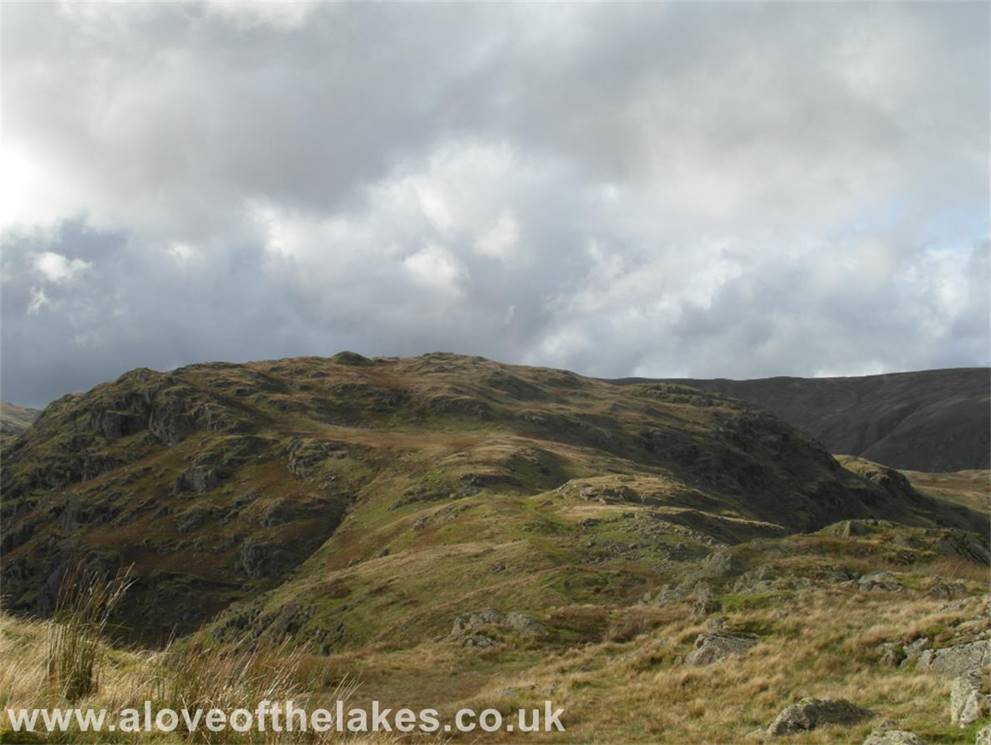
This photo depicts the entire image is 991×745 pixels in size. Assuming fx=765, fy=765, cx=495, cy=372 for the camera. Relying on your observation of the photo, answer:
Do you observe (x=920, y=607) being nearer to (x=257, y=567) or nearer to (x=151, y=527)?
(x=257, y=567)

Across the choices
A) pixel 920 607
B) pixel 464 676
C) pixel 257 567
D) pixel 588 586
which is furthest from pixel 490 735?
pixel 257 567

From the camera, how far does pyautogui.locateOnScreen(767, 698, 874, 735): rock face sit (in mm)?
16406

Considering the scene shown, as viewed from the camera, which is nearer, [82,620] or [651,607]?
[82,620]

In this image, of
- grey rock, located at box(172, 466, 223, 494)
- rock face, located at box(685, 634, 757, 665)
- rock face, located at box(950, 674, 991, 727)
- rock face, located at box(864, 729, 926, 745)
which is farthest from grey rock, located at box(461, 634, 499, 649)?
grey rock, located at box(172, 466, 223, 494)

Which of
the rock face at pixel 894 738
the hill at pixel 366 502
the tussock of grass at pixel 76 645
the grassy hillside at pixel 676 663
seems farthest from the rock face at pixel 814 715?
the hill at pixel 366 502

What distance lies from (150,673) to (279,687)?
5.59 feet

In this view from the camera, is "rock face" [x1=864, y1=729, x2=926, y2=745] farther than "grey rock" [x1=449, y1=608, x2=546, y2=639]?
No

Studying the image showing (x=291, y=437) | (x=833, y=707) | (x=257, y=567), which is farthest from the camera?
(x=291, y=437)

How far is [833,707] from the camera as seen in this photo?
16844mm

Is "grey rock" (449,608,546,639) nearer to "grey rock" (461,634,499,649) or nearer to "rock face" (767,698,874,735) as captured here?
"grey rock" (461,634,499,649)

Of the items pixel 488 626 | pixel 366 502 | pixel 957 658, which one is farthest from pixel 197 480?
pixel 957 658

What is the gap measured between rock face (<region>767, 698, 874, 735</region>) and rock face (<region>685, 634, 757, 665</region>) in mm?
7734

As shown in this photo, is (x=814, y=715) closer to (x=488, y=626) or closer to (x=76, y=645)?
(x=76, y=645)

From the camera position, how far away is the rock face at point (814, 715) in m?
16.4
